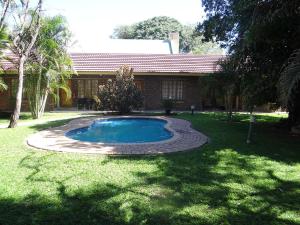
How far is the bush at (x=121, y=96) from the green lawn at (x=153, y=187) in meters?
11.7

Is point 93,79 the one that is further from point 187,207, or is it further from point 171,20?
point 171,20

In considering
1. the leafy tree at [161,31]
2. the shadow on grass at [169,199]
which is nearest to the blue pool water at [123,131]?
the shadow on grass at [169,199]

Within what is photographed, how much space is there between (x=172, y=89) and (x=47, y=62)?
1065cm

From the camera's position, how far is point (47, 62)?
1953 cm

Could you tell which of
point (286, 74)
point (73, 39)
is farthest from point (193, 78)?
point (286, 74)

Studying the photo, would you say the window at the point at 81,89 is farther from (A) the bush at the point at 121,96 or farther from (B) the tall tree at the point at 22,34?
(B) the tall tree at the point at 22,34

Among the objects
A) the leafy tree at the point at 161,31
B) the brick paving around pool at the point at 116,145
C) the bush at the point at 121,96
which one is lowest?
the brick paving around pool at the point at 116,145

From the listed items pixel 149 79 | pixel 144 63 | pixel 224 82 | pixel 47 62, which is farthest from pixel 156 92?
pixel 224 82

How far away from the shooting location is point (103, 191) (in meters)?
6.83

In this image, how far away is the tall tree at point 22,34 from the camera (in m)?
15.9

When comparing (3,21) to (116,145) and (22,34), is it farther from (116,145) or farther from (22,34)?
(116,145)

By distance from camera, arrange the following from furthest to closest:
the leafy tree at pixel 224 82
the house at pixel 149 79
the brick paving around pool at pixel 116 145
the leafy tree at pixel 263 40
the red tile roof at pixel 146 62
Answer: the red tile roof at pixel 146 62 → the house at pixel 149 79 → the leafy tree at pixel 224 82 → the leafy tree at pixel 263 40 → the brick paving around pool at pixel 116 145

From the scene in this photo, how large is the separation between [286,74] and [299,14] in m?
2.91

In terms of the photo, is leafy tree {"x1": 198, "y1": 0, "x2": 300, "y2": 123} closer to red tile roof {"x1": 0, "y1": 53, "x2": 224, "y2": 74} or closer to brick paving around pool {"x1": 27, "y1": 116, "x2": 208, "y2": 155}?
brick paving around pool {"x1": 27, "y1": 116, "x2": 208, "y2": 155}
